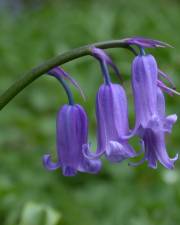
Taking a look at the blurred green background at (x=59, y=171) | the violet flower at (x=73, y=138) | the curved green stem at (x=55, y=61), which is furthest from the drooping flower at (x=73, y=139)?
the blurred green background at (x=59, y=171)

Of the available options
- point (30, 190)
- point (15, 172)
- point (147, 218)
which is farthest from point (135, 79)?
point (15, 172)

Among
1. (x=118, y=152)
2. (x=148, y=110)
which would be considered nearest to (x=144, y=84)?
(x=148, y=110)

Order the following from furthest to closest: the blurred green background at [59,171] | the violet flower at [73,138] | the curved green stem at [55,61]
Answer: the blurred green background at [59,171], the violet flower at [73,138], the curved green stem at [55,61]

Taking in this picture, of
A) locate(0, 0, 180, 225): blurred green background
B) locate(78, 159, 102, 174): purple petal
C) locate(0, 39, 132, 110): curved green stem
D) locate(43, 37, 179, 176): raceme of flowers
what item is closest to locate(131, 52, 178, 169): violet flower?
locate(43, 37, 179, 176): raceme of flowers

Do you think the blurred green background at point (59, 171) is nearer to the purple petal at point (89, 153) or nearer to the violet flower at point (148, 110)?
the purple petal at point (89, 153)

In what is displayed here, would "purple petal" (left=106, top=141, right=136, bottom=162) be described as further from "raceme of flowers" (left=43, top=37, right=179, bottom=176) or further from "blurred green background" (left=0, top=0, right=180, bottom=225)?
"blurred green background" (left=0, top=0, right=180, bottom=225)

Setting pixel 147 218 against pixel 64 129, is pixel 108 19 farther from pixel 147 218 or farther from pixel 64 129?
pixel 64 129
